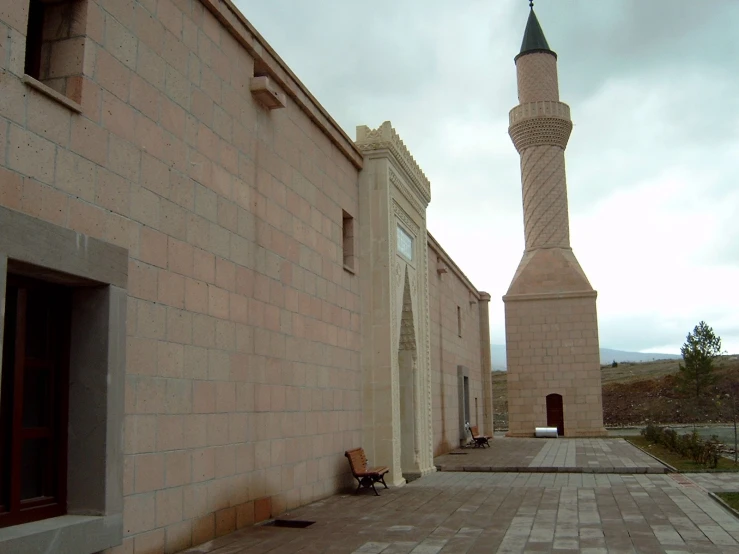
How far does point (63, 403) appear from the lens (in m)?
4.77

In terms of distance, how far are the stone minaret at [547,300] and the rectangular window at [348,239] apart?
15613 millimetres

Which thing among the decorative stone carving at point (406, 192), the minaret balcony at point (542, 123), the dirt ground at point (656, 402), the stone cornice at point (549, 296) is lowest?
the dirt ground at point (656, 402)

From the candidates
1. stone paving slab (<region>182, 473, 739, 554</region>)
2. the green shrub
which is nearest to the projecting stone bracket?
stone paving slab (<region>182, 473, 739, 554</region>)

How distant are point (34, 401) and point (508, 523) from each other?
15.2 feet

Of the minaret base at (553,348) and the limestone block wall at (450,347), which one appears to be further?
the minaret base at (553,348)

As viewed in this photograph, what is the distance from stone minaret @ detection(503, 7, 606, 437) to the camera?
966 inches

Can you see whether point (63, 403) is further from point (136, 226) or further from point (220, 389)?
point (220, 389)

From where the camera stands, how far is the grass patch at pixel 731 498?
780 centimetres

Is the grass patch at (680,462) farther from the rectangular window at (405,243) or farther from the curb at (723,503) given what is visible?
the rectangular window at (405,243)

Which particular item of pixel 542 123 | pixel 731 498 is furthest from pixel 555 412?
pixel 731 498

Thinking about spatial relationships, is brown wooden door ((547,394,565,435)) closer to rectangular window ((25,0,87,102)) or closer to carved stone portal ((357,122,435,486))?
carved stone portal ((357,122,435,486))

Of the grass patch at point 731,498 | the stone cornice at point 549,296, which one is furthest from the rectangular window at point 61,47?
the stone cornice at point 549,296

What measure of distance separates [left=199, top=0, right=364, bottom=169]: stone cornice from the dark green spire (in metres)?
18.4

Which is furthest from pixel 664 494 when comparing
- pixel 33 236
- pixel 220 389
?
pixel 33 236
